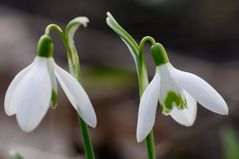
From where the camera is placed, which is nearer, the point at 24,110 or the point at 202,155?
the point at 24,110

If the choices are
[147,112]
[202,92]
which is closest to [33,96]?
[147,112]

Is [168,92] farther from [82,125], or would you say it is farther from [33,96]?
[33,96]

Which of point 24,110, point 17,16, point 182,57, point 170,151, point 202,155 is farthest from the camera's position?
point 17,16

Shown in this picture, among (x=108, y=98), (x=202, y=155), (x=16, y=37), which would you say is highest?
(x=16, y=37)

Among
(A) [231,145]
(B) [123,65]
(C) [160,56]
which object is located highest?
(C) [160,56]

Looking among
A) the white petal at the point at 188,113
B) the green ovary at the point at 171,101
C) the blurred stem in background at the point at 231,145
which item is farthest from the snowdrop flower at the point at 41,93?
the blurred stem in background at the point at 231,145

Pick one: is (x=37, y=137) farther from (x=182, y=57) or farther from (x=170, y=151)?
(x=182, y=57)

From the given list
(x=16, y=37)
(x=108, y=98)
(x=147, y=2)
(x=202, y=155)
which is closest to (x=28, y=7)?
(x=16, y=37)

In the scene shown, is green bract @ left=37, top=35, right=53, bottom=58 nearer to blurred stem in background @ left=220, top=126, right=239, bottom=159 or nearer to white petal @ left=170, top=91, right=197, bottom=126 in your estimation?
white petal @ left=170, top=91, right=197, bottom=126
